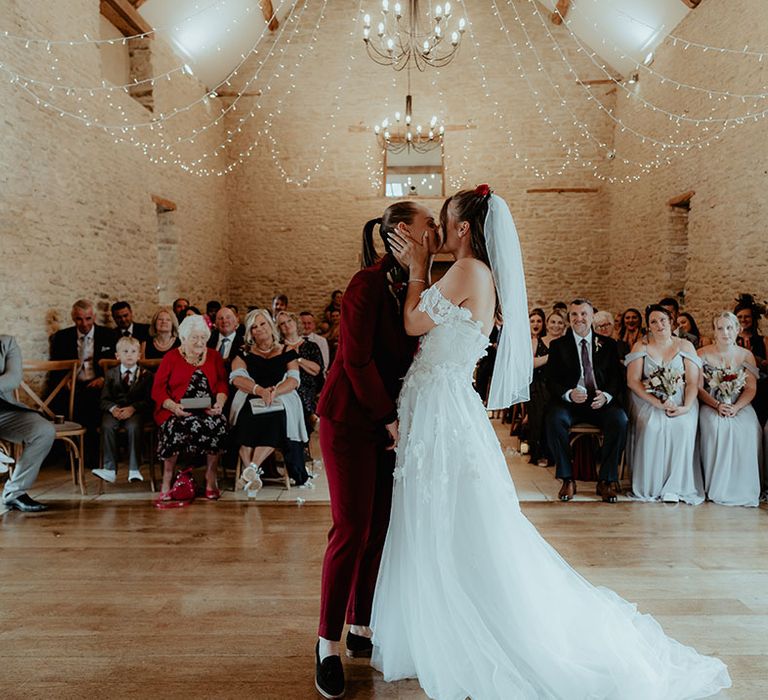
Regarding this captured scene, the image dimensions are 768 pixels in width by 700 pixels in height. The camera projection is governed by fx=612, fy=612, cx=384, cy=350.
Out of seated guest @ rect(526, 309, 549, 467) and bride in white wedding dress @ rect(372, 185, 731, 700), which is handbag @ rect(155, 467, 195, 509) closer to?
bride in white wedding dress @ rect(372, 185, 731, 700)

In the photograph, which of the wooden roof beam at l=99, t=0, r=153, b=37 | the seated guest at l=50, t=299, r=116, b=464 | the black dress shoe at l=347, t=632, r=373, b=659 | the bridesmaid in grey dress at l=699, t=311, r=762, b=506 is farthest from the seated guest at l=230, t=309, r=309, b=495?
the wooden roof beam at l=99, t=0, r=153, b=37

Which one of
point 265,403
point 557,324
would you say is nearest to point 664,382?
point 557,324

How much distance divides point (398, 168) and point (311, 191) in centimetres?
168

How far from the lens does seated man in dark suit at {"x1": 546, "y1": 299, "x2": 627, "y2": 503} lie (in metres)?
4.44

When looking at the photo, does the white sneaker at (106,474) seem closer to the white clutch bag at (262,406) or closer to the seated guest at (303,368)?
the white clutch bag at (262,406)

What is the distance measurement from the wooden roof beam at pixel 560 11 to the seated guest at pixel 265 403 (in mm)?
8496

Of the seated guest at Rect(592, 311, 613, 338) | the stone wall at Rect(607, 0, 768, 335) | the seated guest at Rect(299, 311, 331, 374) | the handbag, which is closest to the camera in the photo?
the handbag

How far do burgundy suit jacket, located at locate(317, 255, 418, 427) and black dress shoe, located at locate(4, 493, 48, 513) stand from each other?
9.84 ft

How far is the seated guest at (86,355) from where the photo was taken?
18.3 ft

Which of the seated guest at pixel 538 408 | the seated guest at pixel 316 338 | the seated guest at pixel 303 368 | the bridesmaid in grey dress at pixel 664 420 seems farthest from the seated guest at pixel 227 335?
the bridesmaid in grey dress at pixel 664 420

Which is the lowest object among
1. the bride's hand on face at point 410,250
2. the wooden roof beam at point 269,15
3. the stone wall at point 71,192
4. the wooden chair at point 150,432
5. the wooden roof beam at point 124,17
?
the wooden chair at point 150,432

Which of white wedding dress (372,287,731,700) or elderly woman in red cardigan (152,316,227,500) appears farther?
elderly woman in red cardigan (152,316,227,500)

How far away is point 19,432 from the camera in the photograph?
417 cm

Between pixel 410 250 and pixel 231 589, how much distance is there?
1.88 meters
